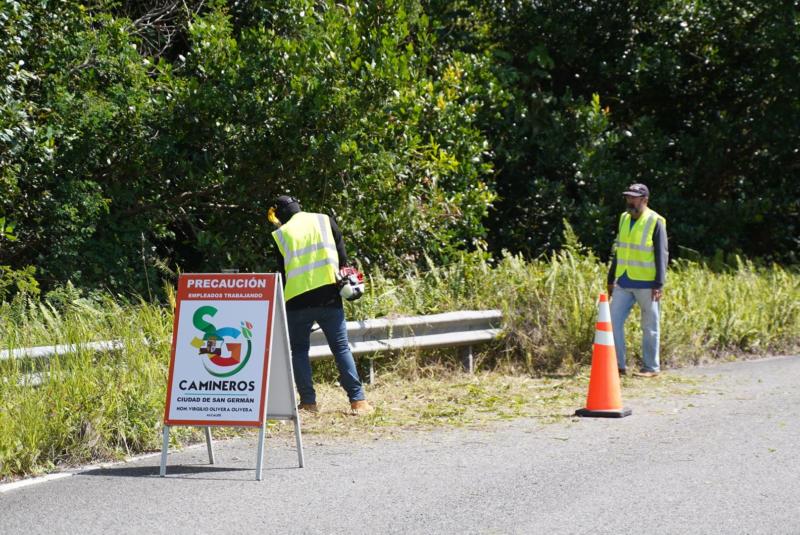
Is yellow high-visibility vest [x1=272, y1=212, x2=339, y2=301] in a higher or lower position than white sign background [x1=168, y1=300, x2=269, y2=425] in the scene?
higher

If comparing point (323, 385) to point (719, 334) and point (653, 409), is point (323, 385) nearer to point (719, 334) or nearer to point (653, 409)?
point (653, 409)

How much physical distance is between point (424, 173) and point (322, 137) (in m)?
2.13

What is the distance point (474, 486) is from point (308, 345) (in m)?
2.66

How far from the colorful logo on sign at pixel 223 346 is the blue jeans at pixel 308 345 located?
1569 mm

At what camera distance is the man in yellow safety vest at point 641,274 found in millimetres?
10953

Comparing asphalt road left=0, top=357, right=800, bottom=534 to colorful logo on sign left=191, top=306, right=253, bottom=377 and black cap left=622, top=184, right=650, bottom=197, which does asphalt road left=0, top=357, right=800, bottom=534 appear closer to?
colorful logo on sign left=191, top=306, right=253, bottom=377

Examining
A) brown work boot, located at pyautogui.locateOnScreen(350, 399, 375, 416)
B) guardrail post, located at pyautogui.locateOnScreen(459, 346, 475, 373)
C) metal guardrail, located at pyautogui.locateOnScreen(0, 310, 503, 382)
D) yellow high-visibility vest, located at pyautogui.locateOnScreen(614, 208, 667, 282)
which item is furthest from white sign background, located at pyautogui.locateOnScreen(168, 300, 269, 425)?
yellow high-visibility vest, located at pyautogui.locateOnScreen(614, 208, 667, 282)

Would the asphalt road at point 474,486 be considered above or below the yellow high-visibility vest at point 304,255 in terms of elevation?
below

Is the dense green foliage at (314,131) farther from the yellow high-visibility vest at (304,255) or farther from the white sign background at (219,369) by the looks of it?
the white sign background at (219,369)

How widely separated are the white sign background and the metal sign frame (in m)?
0.02

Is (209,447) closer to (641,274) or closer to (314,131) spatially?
(314,131)

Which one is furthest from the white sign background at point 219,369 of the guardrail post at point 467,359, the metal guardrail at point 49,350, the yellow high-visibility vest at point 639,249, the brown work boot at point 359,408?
the yellow high-visibility vest at point 639,249

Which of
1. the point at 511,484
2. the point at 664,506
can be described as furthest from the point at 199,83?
the point at 664,506

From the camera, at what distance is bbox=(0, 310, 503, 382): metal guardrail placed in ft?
32.8
